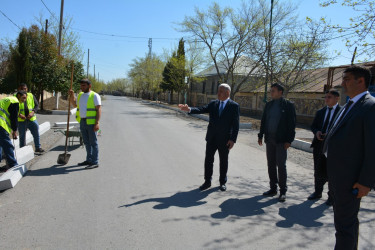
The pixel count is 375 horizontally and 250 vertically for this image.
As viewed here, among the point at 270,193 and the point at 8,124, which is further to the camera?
the point at 8,124

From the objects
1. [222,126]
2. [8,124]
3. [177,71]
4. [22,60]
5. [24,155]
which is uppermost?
[177,71]

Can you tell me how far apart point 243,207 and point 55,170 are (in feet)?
12.7

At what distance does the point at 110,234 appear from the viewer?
11.2 feet

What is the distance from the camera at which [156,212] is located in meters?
4.09

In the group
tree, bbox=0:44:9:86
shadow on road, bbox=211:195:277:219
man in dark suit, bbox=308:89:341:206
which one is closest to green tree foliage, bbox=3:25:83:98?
tree, bbox=0:44:9:86

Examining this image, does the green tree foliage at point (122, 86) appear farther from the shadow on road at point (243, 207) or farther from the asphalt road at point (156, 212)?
the shadow on road at point (243, 207)

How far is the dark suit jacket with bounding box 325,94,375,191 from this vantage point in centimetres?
251

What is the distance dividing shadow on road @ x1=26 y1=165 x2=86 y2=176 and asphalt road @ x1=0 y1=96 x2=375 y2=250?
18 mm

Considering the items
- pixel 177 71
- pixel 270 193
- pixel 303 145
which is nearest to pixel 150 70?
pixel 177 71

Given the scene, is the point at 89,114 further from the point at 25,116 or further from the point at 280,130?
the point at 280,130

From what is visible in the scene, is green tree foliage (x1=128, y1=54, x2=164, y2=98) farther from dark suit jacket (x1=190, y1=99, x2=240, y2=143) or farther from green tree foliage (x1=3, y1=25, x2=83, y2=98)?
dark suit jacket (x1=190, y1=99, x2=240, y2=143)

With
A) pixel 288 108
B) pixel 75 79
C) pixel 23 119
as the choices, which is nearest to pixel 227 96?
pixel 288 108

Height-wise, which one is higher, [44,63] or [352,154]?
[44,63]

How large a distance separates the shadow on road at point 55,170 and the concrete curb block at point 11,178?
12.1 inches
